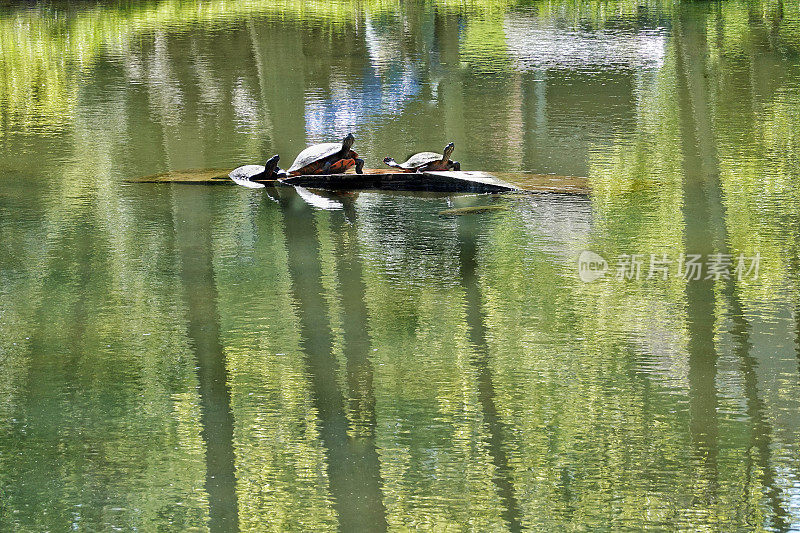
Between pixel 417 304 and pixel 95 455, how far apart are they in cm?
152

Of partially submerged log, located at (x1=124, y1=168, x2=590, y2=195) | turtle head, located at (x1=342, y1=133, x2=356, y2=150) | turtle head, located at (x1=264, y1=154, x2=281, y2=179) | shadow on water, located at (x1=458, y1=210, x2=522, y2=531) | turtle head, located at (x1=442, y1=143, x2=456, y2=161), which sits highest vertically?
turtle head, located at (x1=342, y1=133, x2=356, y2=150)

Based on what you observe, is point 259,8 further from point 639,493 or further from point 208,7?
point 639,493

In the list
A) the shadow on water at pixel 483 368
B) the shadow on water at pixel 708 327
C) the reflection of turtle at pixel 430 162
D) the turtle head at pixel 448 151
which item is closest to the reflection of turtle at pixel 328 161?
the reflection of turtle at pixel 430 162

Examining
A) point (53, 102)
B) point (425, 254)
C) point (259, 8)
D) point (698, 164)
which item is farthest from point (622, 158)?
point (259, 8)

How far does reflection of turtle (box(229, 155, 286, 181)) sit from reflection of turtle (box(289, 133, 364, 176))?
85 millimetres

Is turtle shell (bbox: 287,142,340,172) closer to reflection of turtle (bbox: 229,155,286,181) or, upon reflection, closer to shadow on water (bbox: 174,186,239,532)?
reflection of turtle (bbox: 229,155,286,181)

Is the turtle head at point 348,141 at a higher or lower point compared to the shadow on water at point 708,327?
higher

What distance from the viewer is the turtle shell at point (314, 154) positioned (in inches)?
246

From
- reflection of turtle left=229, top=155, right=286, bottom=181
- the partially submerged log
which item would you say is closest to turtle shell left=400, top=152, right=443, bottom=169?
the partially submerged log

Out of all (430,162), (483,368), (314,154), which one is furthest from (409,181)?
(483,368)

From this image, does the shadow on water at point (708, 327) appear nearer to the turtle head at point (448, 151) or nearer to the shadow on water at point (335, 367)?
the shadow on water at point (335, 367)

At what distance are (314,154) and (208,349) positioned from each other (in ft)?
8.14

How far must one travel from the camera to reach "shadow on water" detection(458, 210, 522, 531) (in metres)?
2.95

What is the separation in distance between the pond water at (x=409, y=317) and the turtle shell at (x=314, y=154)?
9.0 inches
